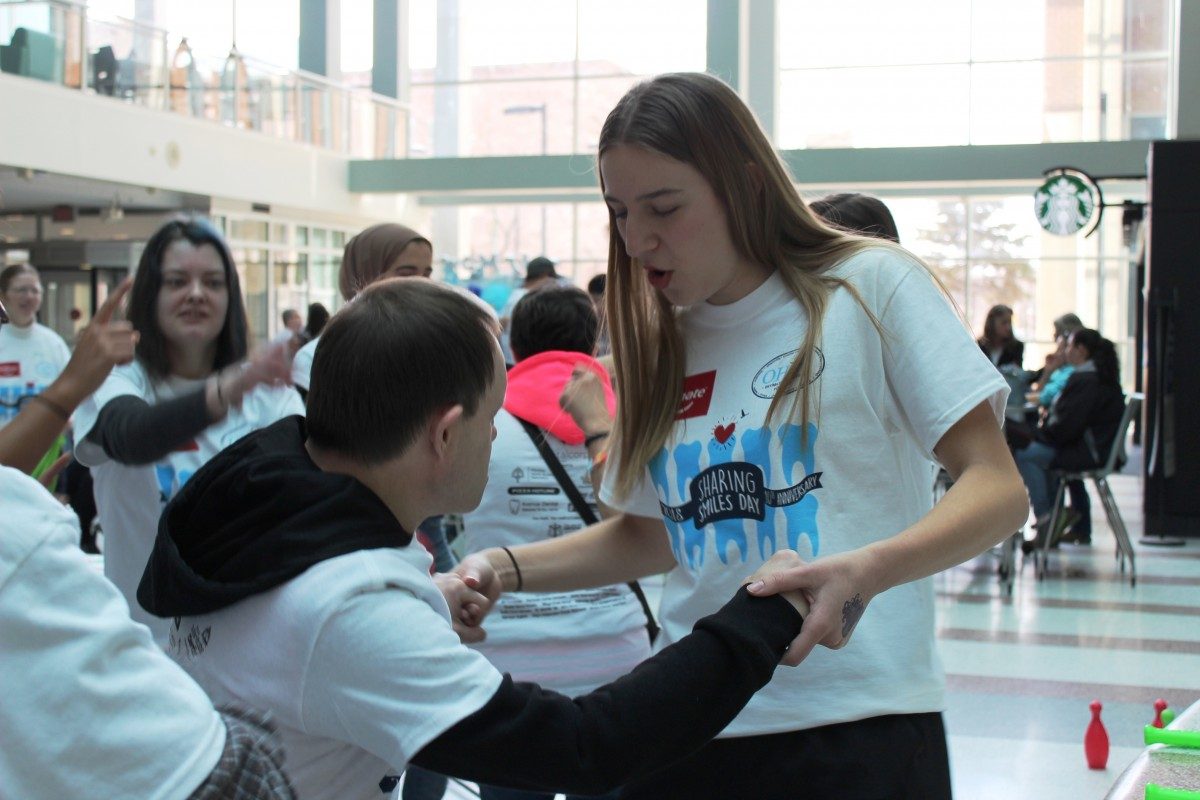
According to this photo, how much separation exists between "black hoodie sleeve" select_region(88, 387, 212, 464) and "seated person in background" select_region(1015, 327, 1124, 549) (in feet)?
22.5

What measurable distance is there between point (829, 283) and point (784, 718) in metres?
0.54

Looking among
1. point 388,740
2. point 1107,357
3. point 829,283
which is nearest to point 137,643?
point 388,740

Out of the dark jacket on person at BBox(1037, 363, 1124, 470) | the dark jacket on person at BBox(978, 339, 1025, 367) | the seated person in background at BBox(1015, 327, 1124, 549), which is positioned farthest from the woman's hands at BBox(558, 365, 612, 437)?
the dark jacket on person at BBox(978, 339, 1025, 367)

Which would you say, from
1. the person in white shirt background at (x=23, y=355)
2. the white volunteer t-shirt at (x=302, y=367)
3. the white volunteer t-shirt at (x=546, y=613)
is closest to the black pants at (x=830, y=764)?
the white volunteer t-shirt at (x=546, y=613)

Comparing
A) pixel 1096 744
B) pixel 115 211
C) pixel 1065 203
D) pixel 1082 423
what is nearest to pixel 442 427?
pixel 1096 744

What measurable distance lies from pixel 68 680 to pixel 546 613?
2214 millimetres

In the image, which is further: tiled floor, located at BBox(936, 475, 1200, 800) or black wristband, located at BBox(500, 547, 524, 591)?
tiled floor, located at BBox(936, 475, 1200, 800)

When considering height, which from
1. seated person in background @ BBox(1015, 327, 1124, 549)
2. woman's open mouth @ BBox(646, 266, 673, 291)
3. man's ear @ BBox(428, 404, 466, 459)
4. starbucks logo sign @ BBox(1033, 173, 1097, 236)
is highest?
starbucks logo sign @ BBox(1033, 173, 1097, 236)

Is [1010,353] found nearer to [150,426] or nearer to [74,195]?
[150,426]

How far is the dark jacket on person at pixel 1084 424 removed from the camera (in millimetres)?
8609

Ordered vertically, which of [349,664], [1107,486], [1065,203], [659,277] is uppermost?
[1065,203]

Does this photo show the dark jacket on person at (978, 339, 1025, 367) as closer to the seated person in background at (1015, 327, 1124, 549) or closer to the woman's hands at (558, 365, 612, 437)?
the seated person in background at (1015, 327, 1124, 549)

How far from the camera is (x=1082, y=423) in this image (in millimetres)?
8609

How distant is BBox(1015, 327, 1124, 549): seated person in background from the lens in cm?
862
